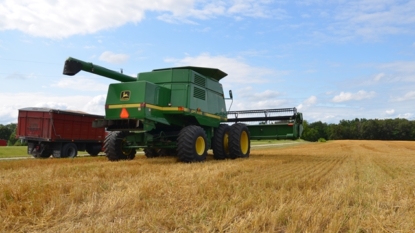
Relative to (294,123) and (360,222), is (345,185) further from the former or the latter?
(294,123)

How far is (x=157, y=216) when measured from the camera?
341cm

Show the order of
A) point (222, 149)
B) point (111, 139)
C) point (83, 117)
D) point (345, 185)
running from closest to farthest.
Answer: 1. point (345, 185)
2. point (111, 139)
3. point (222, 149)
4. point (83, 117)

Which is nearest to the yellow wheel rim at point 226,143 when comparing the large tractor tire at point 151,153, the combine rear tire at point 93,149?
the large tractor tire at point 151,153

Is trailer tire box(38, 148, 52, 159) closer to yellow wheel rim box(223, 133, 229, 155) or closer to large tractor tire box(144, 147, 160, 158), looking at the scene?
large tractor tire box(144, 147, 160, 158)

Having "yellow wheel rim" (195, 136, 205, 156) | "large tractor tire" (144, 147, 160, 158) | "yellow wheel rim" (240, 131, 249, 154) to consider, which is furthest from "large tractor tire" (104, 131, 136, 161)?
"yellow wheel rim" (240, 131, 249, 154)

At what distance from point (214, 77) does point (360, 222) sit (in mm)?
9498

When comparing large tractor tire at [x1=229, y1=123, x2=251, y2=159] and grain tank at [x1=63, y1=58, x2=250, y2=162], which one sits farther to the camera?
large tractor tire at [x1=229, y1=123, x2=251, y2=159]

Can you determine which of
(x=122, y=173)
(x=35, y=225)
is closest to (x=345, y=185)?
(x=122, y=173)

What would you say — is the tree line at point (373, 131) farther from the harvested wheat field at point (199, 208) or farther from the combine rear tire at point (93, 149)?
the harvested wheat field at point (199, 208)

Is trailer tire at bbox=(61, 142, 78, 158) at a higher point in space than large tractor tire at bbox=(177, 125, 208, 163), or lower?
lower

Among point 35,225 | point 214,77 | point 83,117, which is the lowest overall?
point 35,225

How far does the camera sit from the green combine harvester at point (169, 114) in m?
9.39

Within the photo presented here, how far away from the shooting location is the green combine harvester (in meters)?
9.39

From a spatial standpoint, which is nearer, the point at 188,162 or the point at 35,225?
the point at 35,225
